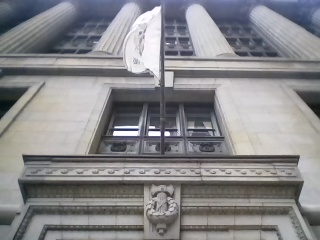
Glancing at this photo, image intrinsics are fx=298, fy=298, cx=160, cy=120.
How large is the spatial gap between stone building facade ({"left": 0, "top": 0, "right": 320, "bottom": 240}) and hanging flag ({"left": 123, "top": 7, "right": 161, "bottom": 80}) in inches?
89.8

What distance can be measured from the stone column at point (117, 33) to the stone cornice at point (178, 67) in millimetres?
2570

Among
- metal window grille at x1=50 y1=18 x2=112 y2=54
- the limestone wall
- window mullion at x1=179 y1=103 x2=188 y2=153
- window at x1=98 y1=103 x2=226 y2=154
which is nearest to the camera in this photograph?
the limestone wall

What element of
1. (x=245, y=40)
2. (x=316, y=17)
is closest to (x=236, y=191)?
(x=245, y=40)

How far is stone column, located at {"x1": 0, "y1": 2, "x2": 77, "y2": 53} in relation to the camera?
15.6 meters

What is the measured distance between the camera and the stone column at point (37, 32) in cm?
1560

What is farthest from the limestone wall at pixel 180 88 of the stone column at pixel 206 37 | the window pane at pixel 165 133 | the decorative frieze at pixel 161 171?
the stone column at pixel 206 37

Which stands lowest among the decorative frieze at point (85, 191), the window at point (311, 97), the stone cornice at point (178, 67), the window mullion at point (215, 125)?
the decorative frieze at point (85, 191)

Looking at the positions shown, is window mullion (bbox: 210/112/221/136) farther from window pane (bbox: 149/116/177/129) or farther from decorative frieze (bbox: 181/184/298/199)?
decorative frieze (bbox: 181/184/298/199)

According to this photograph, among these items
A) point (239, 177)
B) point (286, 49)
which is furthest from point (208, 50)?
point (239, 177)

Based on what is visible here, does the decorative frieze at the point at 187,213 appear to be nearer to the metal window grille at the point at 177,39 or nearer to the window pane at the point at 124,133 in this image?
the window pane at the point at 124,133

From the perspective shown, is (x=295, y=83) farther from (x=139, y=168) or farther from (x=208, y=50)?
(x=139, y=168)

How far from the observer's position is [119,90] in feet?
39.3

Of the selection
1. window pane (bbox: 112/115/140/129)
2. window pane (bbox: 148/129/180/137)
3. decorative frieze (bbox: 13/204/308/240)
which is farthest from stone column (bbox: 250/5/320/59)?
decorative frieze (bbox: 13/204/308/240)

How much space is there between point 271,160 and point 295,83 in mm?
6640
